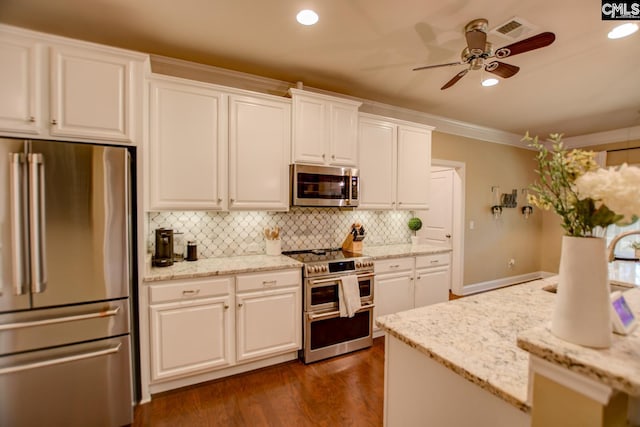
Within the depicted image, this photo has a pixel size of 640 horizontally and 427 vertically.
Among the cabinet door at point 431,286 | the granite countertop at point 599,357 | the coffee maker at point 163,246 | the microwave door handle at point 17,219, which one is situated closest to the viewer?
the granite countertop at point 599,357

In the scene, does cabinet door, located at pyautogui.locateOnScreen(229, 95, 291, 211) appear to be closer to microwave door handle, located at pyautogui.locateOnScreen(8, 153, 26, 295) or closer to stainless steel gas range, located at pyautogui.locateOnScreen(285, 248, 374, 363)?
stainless steel gas range, located at pyautogui.locateOnScreen(285, 248, 374, 363)

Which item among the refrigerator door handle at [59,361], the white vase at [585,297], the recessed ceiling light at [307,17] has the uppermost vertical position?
the recessed ceiling light at [307,17]

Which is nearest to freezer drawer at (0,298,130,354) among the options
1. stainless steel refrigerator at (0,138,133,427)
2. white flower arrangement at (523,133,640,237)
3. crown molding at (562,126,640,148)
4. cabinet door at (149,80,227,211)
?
stainless steel refrigerator at (0,138,133,427)

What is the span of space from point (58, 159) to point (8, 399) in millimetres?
1415

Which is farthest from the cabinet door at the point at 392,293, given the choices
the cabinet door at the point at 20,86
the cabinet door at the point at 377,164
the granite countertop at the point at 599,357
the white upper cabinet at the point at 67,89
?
the cabinet door at the point at 20,86

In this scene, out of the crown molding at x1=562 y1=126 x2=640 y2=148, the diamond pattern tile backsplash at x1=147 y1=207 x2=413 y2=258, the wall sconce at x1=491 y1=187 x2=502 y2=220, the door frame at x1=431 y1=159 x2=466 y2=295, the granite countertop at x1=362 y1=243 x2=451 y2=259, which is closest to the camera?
the diamond pattern tile backsplash at x1=147 y1=207 x2=413 y2=258

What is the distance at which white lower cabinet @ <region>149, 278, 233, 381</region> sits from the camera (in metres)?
2.19

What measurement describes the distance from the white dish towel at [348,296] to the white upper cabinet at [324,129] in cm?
120

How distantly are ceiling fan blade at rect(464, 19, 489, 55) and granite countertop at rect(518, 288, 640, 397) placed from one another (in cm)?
196

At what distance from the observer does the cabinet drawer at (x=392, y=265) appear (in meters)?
3.14

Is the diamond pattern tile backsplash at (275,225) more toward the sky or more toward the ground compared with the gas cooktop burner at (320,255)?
more toward the sky

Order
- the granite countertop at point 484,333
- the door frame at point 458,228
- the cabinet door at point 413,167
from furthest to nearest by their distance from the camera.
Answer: the door frame at point 458,228
the cabinet door at point 413,167
the granite countertop at point 484,333

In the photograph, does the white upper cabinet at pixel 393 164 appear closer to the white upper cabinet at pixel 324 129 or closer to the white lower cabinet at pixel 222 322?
the white upper cabinet at pixel 324 129

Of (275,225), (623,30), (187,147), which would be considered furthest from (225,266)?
(623,30)
